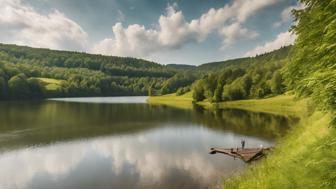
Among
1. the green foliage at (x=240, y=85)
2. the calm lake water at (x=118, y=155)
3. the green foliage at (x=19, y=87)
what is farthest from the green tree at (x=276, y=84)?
the green foliage at (x=19, y=87)

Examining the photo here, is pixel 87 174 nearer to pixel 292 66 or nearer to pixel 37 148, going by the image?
pixel 37 148

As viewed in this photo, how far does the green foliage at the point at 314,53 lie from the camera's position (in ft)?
31.7

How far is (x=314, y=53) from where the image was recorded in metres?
13.4

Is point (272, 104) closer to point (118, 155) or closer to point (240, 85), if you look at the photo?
point (240, 85)

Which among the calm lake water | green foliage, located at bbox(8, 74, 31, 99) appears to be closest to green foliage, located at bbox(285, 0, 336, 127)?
the calm lake water

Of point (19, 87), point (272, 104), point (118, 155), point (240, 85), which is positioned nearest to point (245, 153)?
point (118, 155)

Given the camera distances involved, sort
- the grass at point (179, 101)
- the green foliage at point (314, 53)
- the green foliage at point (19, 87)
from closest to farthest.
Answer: the green foliage at point (314, 53)
the grass at point (179, 101)
the green foliage at point (19, 87)

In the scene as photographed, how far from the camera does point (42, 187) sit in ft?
73.0

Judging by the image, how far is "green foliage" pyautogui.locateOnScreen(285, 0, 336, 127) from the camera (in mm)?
9656

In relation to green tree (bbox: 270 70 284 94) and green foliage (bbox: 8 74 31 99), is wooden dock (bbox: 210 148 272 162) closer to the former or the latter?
green tree (bbox: 270 70 284 94)

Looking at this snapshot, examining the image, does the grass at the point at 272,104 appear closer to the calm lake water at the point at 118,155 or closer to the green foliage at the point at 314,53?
the calm lake water at the point at 118,155

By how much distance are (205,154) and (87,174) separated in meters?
14.4

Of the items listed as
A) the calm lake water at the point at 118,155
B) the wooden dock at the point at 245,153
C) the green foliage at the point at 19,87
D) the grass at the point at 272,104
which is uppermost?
the green foliage at the point at 19,87

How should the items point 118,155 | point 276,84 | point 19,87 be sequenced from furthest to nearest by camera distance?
1. point 19,87
2. point 276,84
3. point 118,155
